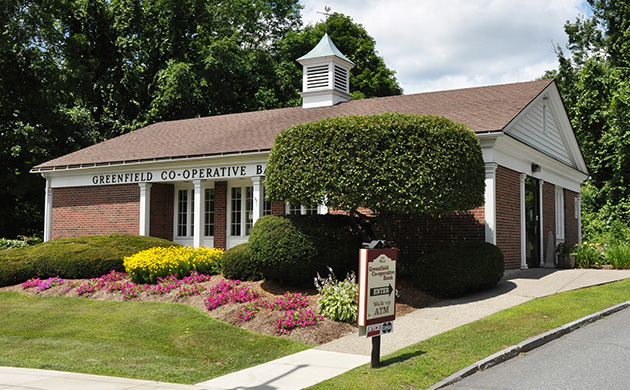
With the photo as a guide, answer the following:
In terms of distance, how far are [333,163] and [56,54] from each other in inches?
824

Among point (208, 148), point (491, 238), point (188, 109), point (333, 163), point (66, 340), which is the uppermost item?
point (188, 109)

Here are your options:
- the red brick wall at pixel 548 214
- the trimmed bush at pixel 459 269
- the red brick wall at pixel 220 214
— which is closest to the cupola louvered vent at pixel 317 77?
the red brick wall at pixel 220 214

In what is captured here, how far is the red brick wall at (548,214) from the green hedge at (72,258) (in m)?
12.1

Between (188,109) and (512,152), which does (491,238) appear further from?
(188,109)

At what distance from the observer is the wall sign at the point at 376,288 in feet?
24.6

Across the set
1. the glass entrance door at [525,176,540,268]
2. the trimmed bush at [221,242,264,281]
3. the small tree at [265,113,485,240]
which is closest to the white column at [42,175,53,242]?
the trimmed bush at [221,242,264,281]

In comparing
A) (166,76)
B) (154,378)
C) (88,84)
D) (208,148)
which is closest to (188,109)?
(166,76)

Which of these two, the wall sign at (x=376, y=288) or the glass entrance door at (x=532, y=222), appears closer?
the wall sign at (x=376, y=288)

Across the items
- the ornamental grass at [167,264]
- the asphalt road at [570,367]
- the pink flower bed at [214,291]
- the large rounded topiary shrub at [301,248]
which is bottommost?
the asphalt road at [570,367]

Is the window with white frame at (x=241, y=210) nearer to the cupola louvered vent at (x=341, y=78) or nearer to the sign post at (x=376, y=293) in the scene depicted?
the cupola louvered vent at (x=341, y=78)

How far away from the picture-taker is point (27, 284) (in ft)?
50.2

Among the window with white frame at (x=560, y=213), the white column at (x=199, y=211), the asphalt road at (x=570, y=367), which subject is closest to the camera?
the asphalt road at (x=570, y=367)

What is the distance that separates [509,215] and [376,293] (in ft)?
28.4

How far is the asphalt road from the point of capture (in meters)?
6.49
